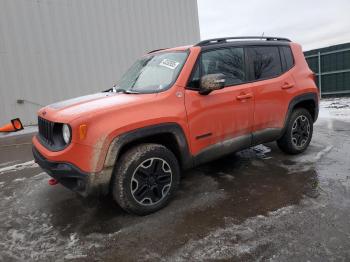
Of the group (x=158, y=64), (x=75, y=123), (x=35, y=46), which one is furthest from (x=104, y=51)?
(x=75, y=123)

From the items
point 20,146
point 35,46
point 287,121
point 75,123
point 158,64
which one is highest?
point 35,46

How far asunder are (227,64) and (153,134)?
1492 millimetres

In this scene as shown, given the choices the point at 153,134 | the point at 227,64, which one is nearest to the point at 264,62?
the point at 227,64

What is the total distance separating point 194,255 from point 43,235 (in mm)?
1536

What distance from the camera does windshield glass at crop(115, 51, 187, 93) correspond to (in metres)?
3.56

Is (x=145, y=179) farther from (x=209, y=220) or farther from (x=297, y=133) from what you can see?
(x=297, y=133)

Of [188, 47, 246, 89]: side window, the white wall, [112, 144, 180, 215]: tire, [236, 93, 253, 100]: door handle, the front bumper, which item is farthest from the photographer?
the white wall

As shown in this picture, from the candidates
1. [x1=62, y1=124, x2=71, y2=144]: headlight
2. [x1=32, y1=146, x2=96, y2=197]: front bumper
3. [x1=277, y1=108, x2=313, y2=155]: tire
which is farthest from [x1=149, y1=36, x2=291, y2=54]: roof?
[x1=32, y1=146, x2=96, y2=197]: front bumper

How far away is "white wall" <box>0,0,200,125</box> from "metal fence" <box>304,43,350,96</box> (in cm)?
630

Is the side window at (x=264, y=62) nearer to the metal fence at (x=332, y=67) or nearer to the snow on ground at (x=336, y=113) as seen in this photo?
the snow on ground at (x=336, y=113)

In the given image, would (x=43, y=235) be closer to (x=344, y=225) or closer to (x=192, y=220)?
(x=192, y=220)

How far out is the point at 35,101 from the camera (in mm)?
10305

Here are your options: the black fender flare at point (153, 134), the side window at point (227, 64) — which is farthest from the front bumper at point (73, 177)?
the side window at point (227, 64)

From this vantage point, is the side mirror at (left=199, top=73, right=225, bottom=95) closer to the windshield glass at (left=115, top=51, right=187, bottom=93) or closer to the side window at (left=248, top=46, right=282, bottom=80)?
the windshield glass at (left=115, top=51, right=187, bottom=93)
